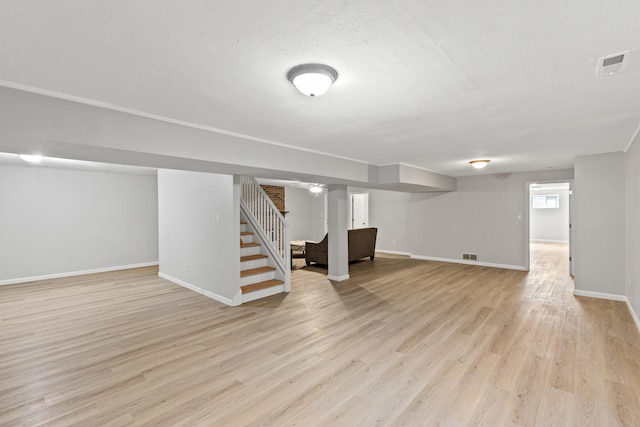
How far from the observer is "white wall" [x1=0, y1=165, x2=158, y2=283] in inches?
229

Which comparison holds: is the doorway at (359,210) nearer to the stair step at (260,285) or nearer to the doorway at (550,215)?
the stair step at (260,285)

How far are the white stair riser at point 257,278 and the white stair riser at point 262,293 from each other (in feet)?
0.92

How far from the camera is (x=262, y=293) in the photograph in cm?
477

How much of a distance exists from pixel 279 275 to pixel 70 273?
4.74m

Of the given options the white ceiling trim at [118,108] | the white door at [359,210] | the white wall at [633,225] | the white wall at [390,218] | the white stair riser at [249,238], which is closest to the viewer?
the white ceiling trim at [118,108]

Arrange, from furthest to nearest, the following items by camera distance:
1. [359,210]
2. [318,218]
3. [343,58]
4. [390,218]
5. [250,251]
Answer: [318,218]
[359,210]
[390,218]
[250,251]
[343,58]

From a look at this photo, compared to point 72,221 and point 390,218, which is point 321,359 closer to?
point 72,221

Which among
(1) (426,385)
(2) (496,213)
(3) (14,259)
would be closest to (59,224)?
(3) (14,259)

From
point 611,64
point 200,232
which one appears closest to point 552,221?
point 611,64

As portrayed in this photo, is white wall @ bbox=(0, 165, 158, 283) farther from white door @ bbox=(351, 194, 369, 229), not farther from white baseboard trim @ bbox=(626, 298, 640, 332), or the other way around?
white baseboard trim @ bbox=(626, 298, 640, 332)

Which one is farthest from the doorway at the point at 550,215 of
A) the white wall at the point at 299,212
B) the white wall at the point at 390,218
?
the white wall at the point at 299,212

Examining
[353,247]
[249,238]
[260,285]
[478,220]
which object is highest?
[478,220]

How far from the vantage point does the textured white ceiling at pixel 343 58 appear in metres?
1.30

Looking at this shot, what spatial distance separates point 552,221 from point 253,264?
480 inches
